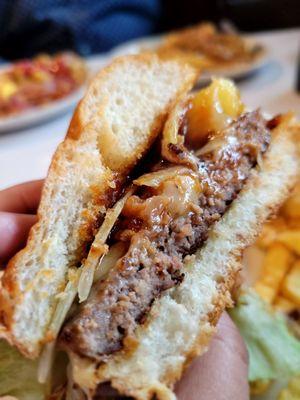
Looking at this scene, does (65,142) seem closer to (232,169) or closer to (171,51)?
(232,169)

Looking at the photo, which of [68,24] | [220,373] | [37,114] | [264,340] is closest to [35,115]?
[37,114]

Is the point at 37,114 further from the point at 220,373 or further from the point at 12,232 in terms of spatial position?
the point at 220,373

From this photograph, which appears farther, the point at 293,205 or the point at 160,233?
the point at 293,205

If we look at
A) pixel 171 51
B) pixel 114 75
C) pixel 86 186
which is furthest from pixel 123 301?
pixel 171 51

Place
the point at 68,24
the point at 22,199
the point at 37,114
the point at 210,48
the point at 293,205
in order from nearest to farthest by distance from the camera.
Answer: the point at 22,199, the point at 293,205, the point at 37,114, the point at 210,48, the point at 68,24

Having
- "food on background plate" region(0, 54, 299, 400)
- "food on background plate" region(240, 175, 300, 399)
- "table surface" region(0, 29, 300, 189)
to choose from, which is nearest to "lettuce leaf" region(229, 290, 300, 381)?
"food on background plate" region(240, 175, 300, 399)

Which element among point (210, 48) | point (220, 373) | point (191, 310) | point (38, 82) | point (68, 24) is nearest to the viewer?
point (191, 310)
